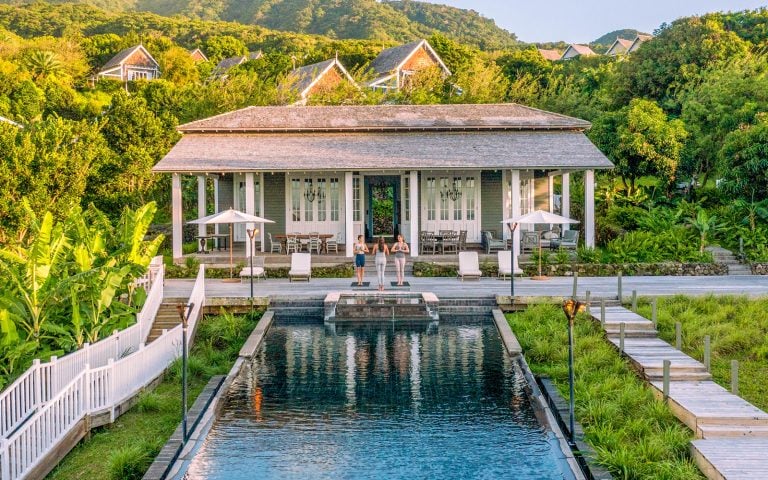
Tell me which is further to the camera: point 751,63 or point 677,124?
point 751,63

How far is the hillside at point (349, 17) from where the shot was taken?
113169mm

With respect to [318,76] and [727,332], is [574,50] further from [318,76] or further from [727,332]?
[727,332]

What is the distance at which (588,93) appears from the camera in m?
41.6

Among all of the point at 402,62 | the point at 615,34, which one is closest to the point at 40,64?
the point at 402,62

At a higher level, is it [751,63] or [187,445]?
[751,63]

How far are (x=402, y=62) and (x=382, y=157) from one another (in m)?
34.6

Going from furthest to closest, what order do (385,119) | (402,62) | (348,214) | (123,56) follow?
(123,56) → (402,62) → (385,119) → (348,214)

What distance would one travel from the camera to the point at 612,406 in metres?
9.76

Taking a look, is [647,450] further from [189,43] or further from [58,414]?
[189,43]

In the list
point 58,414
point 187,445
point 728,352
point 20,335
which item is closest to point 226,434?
point 187,445

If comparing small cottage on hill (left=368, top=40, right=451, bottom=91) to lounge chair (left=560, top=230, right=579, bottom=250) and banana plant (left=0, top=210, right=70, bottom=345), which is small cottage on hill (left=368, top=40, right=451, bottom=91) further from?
banana plant (left=0, top=210, right=70, bottom=345)

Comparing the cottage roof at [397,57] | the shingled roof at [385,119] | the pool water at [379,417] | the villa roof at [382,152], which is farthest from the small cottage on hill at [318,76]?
the pool water at [379,417]

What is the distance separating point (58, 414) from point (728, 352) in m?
10.8

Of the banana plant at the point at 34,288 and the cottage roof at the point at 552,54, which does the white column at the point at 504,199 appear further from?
the cottage roof at the point at 552,54
